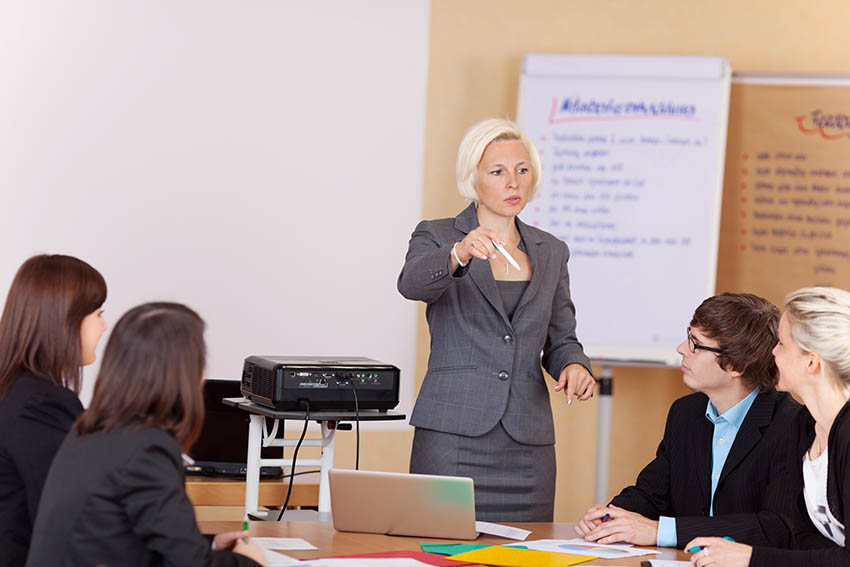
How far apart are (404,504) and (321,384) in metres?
0.59

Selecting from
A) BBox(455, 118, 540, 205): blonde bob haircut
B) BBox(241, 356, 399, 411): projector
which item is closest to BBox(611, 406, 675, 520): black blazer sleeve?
BBox(241, 356, 399, 411): projector

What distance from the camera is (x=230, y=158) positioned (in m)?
4.46

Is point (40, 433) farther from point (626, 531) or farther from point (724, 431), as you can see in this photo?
point (724, 431)

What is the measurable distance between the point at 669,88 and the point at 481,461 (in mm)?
2257

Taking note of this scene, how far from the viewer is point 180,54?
14.4ft

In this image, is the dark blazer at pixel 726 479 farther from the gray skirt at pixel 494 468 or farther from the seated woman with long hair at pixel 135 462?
the seated woman with long hair at pixel 135 462

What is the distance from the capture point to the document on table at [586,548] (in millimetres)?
2039

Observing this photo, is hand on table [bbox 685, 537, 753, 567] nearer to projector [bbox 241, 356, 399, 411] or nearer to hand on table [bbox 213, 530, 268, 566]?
hand on table [bbox 213, 530, 268, 566]

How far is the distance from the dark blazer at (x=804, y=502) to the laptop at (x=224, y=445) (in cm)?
158

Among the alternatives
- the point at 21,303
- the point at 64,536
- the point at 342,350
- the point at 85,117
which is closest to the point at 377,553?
the point at 64,536

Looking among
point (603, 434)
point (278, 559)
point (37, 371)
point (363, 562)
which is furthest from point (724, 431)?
point (603, 434)

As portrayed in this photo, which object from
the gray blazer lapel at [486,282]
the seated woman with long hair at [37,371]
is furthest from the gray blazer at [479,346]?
the seated woman with long hair at [37,371]

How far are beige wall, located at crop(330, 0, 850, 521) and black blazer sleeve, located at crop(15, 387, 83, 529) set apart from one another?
8.78 ft

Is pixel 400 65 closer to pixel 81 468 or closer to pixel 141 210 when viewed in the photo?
pixel 141 210
